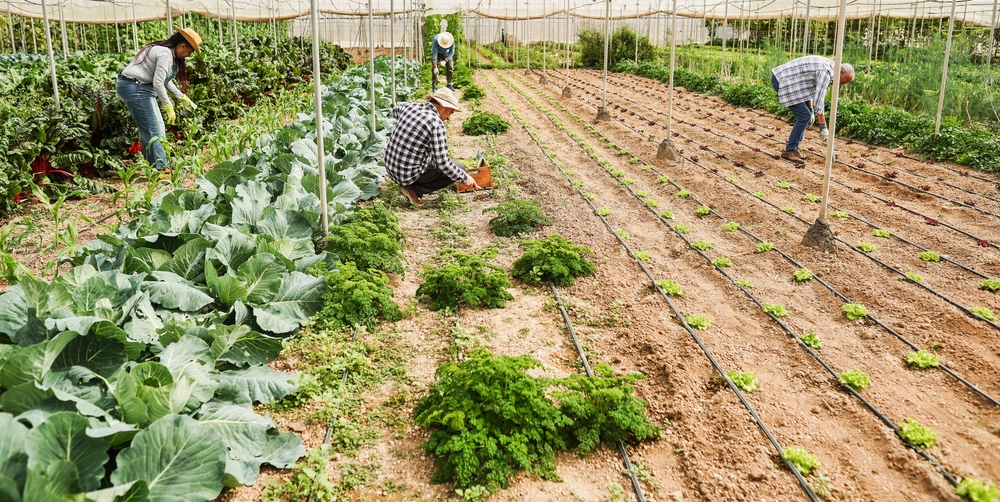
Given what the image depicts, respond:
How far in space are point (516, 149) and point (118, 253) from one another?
6.94 meters

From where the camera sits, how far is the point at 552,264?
5.11 meters

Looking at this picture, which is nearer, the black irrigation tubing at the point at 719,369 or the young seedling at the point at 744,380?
the black irrigation tubing at the point at 719,369

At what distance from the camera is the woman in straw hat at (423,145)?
652 centimetres

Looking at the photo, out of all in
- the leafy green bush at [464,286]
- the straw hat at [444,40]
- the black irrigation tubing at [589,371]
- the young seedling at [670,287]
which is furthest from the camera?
the straw hat at [444,40]

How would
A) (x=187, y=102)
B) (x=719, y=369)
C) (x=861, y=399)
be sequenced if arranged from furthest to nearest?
(x=187, y=102)
(x=719, y=369)
(x=861, y=399)

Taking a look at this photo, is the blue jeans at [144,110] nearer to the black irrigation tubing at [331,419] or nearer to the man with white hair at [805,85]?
the black irrigation tubing at [331,419]

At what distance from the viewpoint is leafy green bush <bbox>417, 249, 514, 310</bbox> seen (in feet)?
15.2

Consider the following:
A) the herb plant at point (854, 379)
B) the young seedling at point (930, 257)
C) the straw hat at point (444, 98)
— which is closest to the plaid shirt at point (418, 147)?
the straw hat at point (444, 98)

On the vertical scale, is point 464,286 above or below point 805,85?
below

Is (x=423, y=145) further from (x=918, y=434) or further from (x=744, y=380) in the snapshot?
(x=918, y=434)

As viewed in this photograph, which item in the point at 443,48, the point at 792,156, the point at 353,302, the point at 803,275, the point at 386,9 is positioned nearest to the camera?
the point at 353,302

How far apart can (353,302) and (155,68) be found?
4281 mm

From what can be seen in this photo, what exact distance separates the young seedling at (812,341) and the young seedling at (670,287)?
37.9 inches

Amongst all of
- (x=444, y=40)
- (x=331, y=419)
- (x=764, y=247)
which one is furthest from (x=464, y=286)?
(x=444, y=40)
